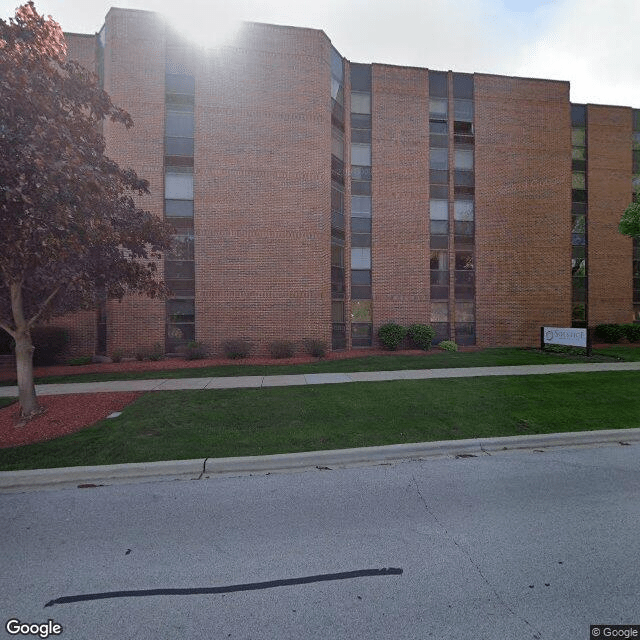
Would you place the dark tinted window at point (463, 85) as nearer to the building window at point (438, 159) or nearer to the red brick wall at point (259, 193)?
the building window at point (438, 159)

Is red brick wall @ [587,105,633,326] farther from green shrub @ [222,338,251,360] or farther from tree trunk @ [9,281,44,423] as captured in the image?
tree trunk @ [9,281,44,423]

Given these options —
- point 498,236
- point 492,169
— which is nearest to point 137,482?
point 498,236

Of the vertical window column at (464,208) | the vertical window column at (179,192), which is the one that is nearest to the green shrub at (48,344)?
the vertical window column at (179,192)

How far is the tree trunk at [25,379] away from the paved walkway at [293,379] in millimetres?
1985

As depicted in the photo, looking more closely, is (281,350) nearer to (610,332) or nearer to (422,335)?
(422,335)

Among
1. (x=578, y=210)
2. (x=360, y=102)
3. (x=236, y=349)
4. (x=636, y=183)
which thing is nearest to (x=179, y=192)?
(x=236, y=349)

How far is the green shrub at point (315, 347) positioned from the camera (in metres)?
14.0

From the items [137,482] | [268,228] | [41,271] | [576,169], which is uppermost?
[576,169]

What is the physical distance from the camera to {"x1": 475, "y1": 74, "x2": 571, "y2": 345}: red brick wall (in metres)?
17.3

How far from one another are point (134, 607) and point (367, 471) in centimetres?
285

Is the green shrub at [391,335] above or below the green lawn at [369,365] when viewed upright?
above

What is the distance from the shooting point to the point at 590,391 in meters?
7.99

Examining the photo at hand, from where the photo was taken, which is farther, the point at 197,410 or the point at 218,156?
the point at 218,156

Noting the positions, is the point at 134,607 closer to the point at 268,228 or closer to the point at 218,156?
the point at 268,228
